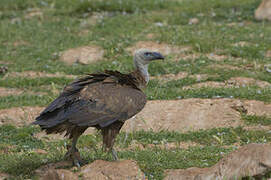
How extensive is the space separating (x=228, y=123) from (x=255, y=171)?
3504mm

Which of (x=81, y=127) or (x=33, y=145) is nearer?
(x=81, y=127)

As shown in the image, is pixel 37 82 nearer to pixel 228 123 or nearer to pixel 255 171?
pixel 228 123

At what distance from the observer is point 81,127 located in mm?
6324

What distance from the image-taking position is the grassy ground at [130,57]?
281 inches

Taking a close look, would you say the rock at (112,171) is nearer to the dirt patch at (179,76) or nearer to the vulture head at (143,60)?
the vulture head at (143,60)

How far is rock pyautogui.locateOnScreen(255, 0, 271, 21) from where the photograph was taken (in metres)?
13.8

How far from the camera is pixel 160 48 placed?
12000 millimetres

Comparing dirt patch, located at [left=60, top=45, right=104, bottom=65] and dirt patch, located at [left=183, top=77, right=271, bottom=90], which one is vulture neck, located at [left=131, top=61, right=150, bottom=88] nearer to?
dirt patch, located at [left=183, top=77, right=271, bottom=90]

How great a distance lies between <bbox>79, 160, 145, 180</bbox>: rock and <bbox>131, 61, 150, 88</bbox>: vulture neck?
1.45 metres

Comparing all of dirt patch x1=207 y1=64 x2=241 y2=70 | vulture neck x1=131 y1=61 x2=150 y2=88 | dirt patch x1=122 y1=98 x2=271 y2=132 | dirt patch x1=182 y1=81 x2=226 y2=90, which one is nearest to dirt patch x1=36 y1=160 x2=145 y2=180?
vulture neck x1=131 y1=61 x2=150 y2=88

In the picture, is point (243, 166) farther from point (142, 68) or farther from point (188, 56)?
point (188, 56)

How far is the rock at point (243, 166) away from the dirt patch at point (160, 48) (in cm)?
657

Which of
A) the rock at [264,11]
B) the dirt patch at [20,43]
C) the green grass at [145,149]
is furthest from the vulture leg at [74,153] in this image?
the rock at [264,11]

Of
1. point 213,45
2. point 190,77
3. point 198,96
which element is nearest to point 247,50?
point 213,45
